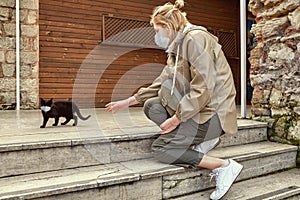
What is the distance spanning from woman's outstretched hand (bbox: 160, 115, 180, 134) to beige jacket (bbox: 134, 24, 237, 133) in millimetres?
40

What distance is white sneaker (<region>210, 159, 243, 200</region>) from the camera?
6.07 feet

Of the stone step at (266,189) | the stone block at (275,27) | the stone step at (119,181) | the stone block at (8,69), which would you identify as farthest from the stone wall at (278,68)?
the stone block at (8,69)

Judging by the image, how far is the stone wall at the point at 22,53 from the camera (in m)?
3.93

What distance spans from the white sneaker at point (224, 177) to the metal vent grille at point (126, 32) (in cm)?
328

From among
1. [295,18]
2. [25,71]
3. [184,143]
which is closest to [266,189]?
[184,143]

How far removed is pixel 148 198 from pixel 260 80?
1804 mm

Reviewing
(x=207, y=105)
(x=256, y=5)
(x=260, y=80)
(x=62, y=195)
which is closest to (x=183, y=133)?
(x=207, y=105)

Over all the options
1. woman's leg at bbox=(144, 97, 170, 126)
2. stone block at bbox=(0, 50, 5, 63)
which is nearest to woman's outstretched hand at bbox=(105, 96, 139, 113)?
woman's leg at bbox=(144, 97, 170, 126)

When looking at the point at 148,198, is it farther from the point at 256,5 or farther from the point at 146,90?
the point at 256,5

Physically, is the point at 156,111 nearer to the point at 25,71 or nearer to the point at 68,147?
the point at 68,147

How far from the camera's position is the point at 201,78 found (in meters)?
1.76

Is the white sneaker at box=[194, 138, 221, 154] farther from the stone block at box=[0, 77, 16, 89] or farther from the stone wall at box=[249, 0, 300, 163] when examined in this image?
the stone block at box=[0, 77, 16, 89]

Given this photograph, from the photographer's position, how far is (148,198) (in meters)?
1.81

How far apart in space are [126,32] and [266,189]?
3469 mm
